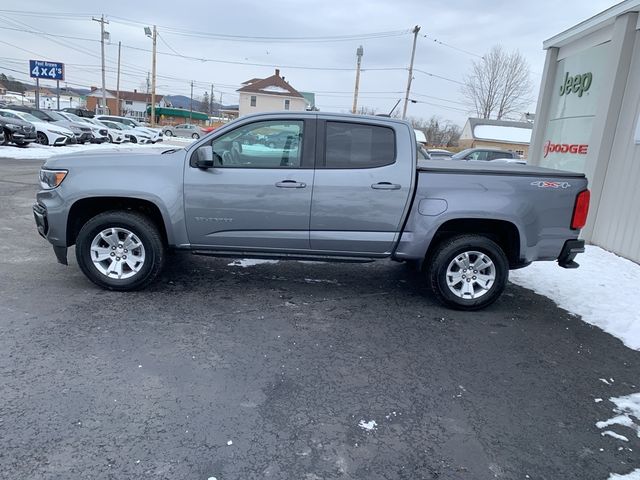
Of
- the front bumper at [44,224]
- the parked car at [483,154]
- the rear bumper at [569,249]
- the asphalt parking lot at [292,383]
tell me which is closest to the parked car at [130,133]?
the parked car at [483,154]

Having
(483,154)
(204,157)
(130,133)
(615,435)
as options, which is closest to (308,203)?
(204,157)

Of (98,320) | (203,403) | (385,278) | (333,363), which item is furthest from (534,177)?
(98,320)

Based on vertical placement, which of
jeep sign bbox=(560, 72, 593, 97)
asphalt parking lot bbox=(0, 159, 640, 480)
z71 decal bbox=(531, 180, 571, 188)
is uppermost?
jeep sign bbox=(560, 72, 593, 97)

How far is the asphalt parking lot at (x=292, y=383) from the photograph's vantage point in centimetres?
264

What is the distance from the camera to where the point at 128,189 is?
4.70 metres

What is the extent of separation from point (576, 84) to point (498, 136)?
36683 mm

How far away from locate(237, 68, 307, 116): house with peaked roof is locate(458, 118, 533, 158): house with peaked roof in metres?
28.0

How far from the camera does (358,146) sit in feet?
16.0

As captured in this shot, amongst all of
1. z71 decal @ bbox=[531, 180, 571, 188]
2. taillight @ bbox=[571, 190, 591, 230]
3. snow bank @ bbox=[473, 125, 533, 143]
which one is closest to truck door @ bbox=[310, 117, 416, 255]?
z71 decal @ bbox=[531, 180, 571, 188]

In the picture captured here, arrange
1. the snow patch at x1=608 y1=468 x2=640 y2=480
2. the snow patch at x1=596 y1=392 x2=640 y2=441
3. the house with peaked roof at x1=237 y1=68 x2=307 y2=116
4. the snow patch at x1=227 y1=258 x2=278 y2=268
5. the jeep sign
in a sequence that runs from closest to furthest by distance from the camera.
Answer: the snow patch at x1=608 y1=468 x2=640 y2=480
the snow patch at x1=596 y1=392 x2=640 y2=441
the snow patch at x1=227 y1=258 x2=278 y2=268
the jeep sign
the house with peaked roof at x1=237 y1=68 x2=307 y2=116

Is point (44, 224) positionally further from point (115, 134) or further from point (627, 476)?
point (115, 134)

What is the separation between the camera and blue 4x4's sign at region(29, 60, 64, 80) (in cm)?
3328

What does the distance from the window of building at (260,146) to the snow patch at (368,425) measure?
2.65 m

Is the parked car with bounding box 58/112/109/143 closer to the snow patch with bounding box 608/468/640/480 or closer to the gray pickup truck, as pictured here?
the gray pickup truck
